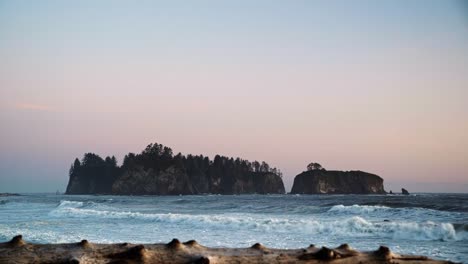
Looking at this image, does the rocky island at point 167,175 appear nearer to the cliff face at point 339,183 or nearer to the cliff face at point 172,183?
the cliff face at point 172,183

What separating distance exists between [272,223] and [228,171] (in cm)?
12986

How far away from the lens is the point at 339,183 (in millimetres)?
122625

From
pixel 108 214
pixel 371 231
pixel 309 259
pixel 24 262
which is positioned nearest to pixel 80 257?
pixel 24 262

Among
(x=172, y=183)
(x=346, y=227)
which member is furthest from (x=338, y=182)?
(x=346, y=227)

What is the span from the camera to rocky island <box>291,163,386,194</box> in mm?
121250

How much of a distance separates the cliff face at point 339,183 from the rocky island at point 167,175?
82.2ft

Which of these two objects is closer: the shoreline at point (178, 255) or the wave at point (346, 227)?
the shoreline at point (178, 255)

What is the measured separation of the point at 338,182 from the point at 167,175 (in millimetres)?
50195

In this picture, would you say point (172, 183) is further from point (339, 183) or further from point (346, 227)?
point (346, 227)

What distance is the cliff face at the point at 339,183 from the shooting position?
121m

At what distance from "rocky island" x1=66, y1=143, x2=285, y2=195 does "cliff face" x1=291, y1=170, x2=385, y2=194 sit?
25052 mm

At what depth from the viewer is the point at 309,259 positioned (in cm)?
319

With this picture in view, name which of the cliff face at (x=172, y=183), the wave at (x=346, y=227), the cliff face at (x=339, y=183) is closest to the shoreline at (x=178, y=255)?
the wave at (x=346, y=227)

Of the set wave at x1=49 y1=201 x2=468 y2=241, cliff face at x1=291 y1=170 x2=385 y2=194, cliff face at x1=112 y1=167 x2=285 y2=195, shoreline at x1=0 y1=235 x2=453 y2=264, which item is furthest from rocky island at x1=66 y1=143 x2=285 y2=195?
shoreline at x1=0 y1=235 x2=453 y2=264
